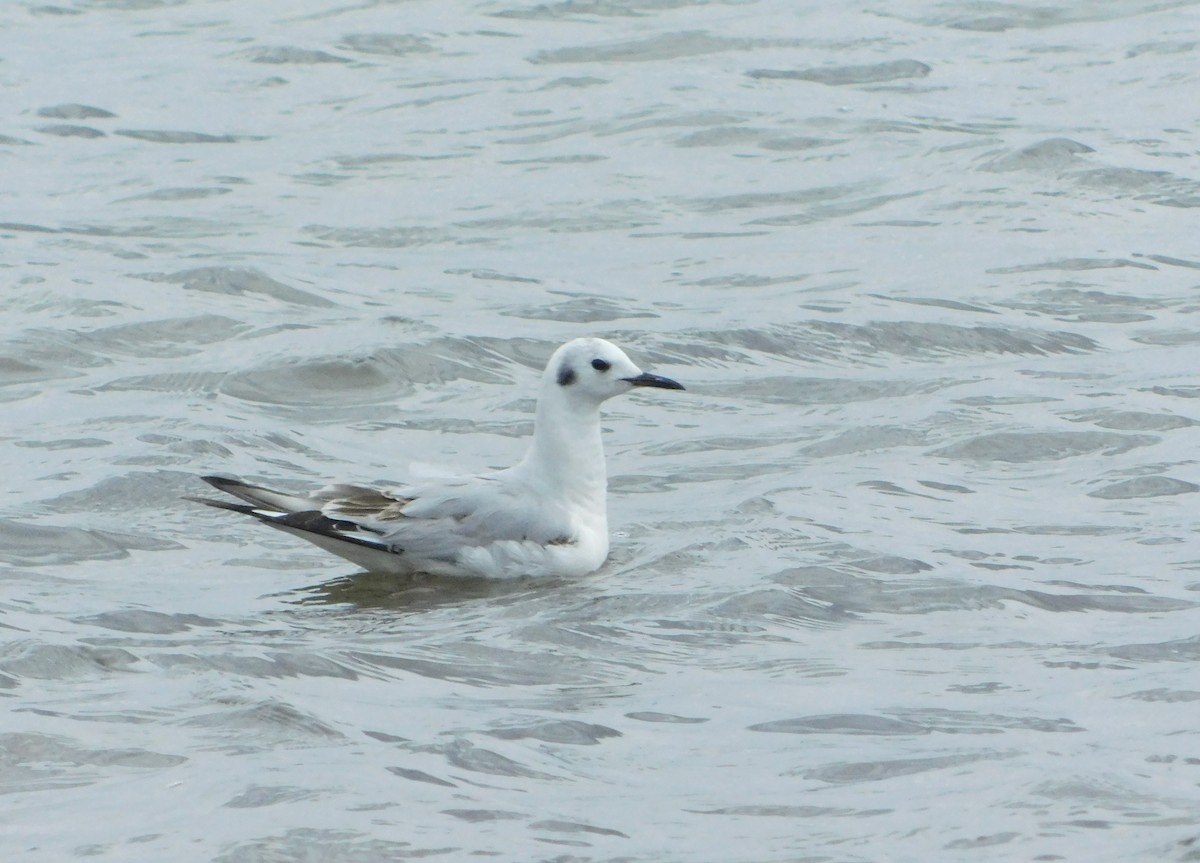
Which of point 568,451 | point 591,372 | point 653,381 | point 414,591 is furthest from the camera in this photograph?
point 591,372

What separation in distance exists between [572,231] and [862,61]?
16.5 ft

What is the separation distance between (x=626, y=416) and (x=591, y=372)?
184 cm

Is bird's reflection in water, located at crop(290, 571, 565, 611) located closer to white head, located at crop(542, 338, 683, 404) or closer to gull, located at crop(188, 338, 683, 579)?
gull, located at crop(188, 338, 683, 579)

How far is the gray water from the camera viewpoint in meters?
5.96

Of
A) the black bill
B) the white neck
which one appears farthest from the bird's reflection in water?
the black bill

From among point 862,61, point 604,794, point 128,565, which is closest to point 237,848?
point 604,794

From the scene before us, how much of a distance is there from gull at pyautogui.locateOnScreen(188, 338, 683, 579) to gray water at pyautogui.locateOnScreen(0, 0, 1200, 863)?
0.18 meters

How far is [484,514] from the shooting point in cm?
845

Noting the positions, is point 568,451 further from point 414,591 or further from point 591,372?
point 414,591

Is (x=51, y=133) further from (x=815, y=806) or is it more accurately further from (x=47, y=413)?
(x=815, y=806)

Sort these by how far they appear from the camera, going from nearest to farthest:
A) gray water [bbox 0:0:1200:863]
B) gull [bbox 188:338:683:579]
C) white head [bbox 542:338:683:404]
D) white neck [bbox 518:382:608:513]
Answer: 1. gray water [bbox 0:0:1200:863]
2. gull [bbox 188:338:683:579]
3. white neck [bbox 518:382:608:513]
4. white head [bbox 542:338:683:404]

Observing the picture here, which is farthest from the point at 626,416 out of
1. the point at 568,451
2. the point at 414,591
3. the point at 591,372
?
the point at 414,591

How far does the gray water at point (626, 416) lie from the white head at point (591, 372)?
25.3 inches

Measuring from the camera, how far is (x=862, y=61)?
17.8m
